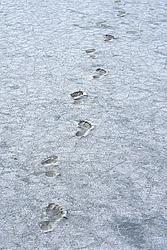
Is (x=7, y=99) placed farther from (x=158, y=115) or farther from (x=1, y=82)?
(x=158, y=115)

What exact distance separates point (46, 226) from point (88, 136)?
66 cm

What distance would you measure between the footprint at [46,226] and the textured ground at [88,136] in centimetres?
2

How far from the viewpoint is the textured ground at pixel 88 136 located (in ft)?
5.17

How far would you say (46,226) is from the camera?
5.15ft

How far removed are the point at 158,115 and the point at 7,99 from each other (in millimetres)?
884

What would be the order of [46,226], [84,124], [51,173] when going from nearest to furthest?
[46,226]
[51,173]
[84,124]

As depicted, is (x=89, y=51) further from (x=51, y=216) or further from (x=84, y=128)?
(x=51, y=216)

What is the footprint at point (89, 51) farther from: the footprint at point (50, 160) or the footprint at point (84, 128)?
the footprint at point (50, 160)

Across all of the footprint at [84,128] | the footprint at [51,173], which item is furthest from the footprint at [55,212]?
the footprint at [84,128]

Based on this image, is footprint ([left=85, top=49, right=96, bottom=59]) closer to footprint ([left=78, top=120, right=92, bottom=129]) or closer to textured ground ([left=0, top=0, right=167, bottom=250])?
textured ground ([left=0, top=0, right=167, bottom=250])

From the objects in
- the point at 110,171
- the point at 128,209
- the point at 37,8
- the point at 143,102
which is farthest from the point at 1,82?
the point at 37,8

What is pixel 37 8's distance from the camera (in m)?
4.21

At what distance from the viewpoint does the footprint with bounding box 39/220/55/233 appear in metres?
1.55

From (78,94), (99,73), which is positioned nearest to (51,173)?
(78,94)
